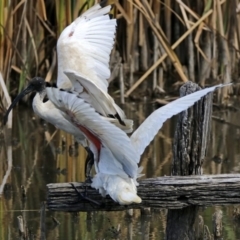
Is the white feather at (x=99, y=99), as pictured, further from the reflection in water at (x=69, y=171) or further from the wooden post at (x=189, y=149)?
the reflection in water at (x=69, y=171)

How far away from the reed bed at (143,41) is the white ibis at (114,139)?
4.05 metres

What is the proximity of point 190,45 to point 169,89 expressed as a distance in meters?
0.56

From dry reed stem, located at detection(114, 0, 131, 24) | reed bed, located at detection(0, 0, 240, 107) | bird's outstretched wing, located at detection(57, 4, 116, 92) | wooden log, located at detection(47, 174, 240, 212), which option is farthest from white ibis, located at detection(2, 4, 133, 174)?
dry reed stem, located at detection(114, 0, 131, 24)

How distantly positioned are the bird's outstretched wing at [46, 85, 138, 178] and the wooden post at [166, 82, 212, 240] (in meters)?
0.30

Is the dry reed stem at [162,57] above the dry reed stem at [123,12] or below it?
below

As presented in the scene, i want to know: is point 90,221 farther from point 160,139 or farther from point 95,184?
point 160,139

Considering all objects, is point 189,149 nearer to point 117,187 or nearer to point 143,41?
point 117,187

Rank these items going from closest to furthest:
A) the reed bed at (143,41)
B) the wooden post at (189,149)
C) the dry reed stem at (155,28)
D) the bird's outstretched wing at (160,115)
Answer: the bird's outstretched wing at (160,115) < the wooden post at (189,149) < the reed bed at (143,41) < the dry reed stem at (155,28)

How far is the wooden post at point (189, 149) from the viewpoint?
4.86 meters

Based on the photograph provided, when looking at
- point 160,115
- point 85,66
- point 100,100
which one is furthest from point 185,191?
point 85,66

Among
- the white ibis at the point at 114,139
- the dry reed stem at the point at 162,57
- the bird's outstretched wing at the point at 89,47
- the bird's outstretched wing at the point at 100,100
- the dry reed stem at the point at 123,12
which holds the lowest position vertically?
the white ibis at the point at 114,139

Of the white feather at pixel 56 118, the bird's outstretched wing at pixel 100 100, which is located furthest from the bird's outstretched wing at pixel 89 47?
the bird's outstretched wing at pixel 100 100

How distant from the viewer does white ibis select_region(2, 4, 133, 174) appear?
520 centimetres

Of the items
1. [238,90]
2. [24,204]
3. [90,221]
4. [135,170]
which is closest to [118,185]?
[135,170]
